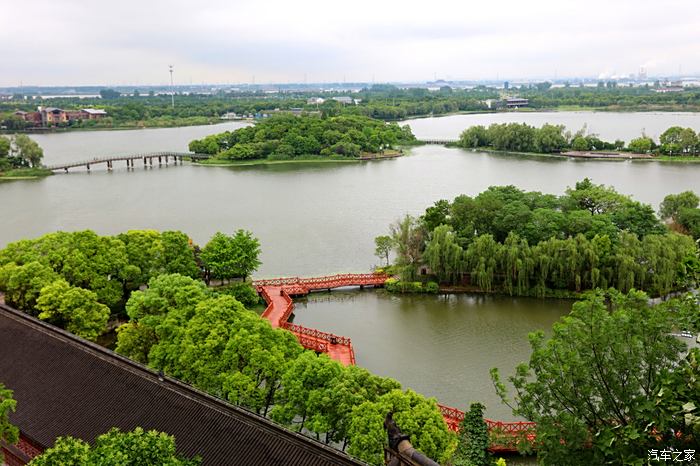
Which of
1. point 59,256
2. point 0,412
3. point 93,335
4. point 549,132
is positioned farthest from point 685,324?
point 549,132

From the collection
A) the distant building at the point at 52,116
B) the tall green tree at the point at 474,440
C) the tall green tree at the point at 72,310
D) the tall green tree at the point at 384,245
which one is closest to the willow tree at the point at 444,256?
the tall green tree at the point at 384,245

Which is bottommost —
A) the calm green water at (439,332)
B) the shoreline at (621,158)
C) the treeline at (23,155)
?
A: the calm green water at (439,332)

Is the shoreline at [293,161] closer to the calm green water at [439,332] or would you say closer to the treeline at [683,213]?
the treeline at [683,213]

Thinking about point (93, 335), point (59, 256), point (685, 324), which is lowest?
point (93, 335)

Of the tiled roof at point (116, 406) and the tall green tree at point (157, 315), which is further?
the tall green tree at point (157, 315)

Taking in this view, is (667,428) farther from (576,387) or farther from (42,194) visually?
(42,194)

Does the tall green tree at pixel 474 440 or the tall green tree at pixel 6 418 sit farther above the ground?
the tall green tree at pixel 6 418

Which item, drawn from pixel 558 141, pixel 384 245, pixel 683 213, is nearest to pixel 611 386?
pixel 384 245
